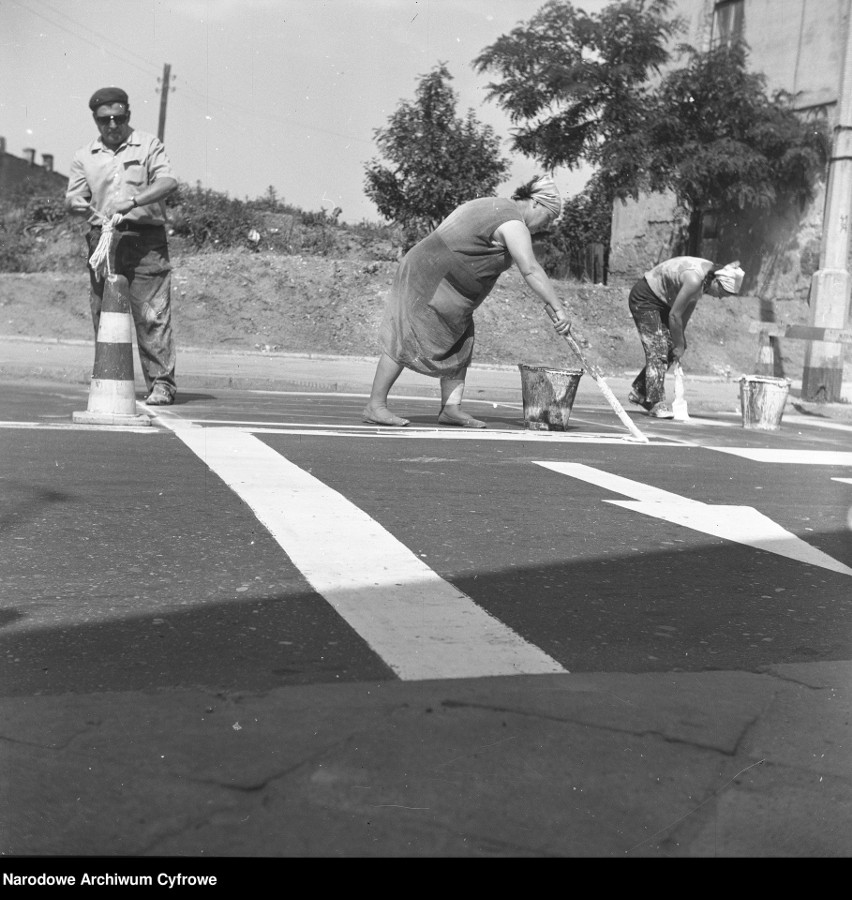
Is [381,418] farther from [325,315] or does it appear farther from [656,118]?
[656,118]

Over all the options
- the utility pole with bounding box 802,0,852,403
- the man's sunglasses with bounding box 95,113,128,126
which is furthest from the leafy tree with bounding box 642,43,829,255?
the man's sunglasses with bounding box 95,113,128,126

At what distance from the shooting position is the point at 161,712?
2.66 meters

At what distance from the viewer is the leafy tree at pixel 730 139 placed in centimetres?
2589

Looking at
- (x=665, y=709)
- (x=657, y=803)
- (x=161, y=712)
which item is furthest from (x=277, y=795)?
(x=665, y=709)

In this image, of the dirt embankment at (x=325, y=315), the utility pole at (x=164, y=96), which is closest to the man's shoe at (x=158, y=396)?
the dirt embankment at (x=325, y=315)

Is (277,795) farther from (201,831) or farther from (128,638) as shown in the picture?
(128,638)

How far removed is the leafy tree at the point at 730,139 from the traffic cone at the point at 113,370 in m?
20.0

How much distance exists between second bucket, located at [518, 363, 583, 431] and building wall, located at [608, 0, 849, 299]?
18.2 meters

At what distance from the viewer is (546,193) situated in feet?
28.0

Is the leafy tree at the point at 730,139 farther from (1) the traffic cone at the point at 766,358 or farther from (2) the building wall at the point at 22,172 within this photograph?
(2) the building wall at the point at 22,172

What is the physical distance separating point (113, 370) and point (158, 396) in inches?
61.4

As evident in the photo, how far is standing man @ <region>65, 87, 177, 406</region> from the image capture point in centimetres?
881
